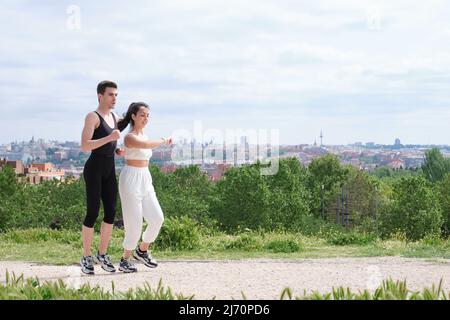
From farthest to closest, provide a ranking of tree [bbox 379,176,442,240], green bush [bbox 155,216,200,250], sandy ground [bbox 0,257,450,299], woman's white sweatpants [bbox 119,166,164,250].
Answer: tree [bbox 379,176,442,240]
green bush [bbox 155,216,200,250]
woman's white sweatpants [bbox 119,166,164,250]
sandy ground [bbox 0,257,450,299]

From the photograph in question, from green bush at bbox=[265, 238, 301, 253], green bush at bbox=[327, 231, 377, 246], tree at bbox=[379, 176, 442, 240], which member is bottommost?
tree at bbox=[379, 176, 442, 240]

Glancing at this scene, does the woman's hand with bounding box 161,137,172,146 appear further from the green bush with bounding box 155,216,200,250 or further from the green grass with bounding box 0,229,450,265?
the green bush with bounding box 155,216,200,250

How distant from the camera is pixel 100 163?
776 cm

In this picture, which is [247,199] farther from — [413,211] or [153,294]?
[153,294]

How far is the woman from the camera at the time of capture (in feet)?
25.8

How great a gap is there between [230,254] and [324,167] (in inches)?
1930

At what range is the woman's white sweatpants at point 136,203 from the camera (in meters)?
7.88

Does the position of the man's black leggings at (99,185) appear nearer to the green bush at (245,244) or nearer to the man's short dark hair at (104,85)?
the man's short dark hair at (104,85)

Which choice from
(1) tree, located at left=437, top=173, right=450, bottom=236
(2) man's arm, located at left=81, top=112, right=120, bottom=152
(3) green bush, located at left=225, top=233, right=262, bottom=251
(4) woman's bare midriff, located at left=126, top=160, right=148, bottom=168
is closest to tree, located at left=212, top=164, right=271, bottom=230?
(1) tree, located at left=437, top=173, right=450, bottom=236

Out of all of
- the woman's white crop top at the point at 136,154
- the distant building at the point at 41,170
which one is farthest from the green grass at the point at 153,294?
the distant building at the point at 41,170

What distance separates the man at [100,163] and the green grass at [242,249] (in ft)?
4.66

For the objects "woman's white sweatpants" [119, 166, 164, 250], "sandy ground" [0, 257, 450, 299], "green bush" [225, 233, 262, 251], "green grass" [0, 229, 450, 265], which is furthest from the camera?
"green bush" [225, 233, 262, 251]

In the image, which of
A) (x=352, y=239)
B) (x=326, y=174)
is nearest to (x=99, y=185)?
(x=352, y=239)
